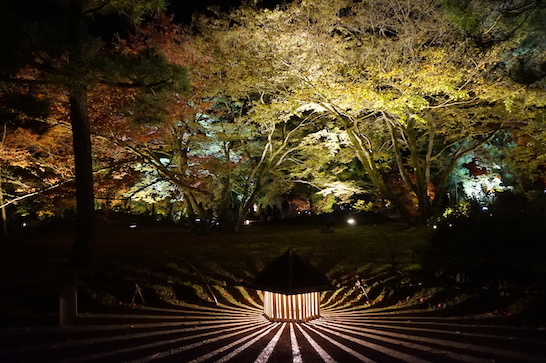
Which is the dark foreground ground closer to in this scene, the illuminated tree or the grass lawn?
the grass lawn

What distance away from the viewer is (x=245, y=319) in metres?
5.69

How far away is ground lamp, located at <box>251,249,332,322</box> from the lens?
208 inches

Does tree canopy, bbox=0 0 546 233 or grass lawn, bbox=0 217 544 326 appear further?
tree canopy, bbox=0 0 546 233

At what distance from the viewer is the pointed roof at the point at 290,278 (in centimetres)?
525

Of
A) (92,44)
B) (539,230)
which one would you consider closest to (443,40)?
(539,230)

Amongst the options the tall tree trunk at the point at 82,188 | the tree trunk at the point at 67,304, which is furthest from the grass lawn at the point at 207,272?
the tall tree trunk at the point at 82,188

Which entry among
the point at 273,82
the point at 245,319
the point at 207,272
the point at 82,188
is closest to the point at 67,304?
the point at 245,319

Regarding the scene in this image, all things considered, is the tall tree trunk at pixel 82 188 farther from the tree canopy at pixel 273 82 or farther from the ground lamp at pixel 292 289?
the ground lamp at pixel 292 289

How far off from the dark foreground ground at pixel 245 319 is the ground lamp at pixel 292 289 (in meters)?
0.22

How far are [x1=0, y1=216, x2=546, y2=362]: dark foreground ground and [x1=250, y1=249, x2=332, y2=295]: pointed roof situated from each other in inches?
20.4

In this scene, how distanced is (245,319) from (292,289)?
1.04m

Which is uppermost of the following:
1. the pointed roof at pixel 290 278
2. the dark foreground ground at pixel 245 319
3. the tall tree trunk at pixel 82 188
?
the tall tree trunk at pixel 82 188

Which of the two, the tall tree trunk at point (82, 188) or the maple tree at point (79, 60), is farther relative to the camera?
the tall tree trunk at point (82, 188)

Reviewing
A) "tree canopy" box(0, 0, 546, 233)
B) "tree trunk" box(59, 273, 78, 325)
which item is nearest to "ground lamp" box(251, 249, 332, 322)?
"tree trunk" box(59, 273, 78, 325)
